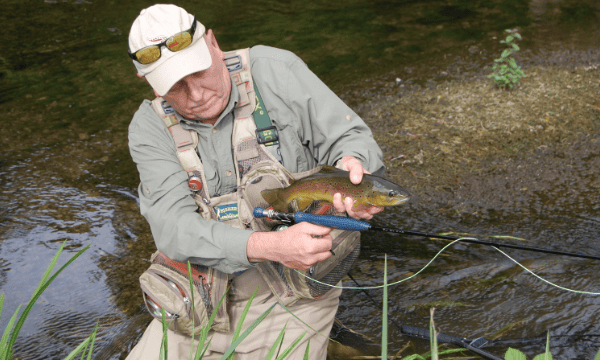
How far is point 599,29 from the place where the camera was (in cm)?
727

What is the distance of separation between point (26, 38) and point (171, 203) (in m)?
8.24

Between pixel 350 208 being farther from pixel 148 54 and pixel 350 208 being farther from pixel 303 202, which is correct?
pixel 148 54

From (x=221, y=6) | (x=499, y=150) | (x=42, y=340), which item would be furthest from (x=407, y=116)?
(x=221, y=6)

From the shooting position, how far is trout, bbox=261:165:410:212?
95.5 inches

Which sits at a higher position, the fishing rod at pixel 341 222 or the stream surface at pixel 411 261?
the fishing rod at pixel 341 222

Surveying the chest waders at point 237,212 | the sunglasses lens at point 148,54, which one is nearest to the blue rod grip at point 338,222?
the chest waders at point 237,212

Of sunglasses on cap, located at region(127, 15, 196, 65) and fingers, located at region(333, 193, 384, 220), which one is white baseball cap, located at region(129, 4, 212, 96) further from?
fingers, located at region(333, 193, 384, 220)

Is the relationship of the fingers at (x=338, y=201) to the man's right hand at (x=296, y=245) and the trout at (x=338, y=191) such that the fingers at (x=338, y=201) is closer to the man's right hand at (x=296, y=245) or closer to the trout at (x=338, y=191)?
the trout at (x=338, y=191)

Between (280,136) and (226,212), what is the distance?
54 cm

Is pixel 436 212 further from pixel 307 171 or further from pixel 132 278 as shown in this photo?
pixel 132 278

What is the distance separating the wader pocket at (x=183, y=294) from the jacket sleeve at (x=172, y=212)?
213mm

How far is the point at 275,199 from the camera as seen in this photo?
2.75 m

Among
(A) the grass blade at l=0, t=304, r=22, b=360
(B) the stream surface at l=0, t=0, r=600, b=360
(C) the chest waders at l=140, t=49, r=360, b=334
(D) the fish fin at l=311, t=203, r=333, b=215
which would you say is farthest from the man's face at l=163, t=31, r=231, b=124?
(B) the stream surface at l=0, t=0, r=600, b=360

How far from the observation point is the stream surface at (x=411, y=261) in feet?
11.2
